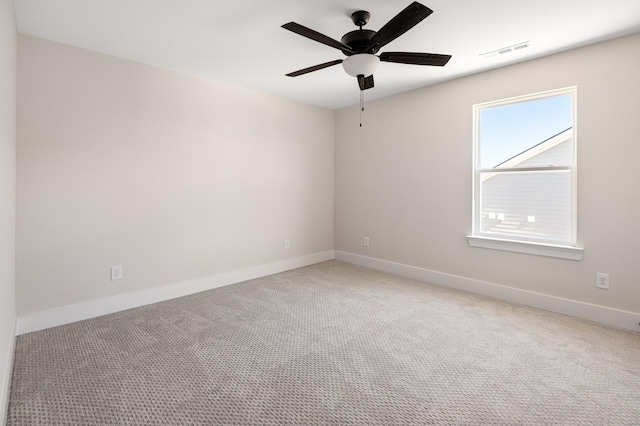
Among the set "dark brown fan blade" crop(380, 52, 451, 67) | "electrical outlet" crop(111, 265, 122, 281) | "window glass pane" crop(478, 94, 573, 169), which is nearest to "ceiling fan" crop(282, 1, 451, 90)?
"dark brown fan blade" crop(380, 52, 451, 67)

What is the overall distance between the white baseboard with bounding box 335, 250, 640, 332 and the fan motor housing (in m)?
2.75

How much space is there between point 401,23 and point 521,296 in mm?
2888

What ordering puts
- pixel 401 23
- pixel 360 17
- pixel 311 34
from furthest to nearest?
1. pixel 360 17
2. pixel 311 34
3. pixel 401 23

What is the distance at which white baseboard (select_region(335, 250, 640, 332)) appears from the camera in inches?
107

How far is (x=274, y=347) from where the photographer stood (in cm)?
236

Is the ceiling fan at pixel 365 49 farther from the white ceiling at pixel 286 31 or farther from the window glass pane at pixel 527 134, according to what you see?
the window glass pane at pixel 527 134

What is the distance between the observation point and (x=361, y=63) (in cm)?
230

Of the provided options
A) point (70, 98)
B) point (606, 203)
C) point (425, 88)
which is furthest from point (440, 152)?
point (70, 98)

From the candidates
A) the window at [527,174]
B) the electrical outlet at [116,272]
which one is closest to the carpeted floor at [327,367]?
the electrical outlet at [116,272]

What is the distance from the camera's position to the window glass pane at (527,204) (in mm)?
3027

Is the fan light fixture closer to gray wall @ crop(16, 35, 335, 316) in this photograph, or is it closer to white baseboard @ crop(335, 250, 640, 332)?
gray wall @ crop(16, 35, 335, 316)

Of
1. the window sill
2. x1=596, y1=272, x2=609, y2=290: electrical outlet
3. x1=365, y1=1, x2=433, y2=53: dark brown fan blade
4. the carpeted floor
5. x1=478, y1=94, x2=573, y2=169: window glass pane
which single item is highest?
x1=365, y1=1, x2=433, y2=53: dark brown fan blade

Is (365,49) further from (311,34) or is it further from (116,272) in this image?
(116,272)

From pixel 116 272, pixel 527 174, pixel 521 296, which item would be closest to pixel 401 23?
pixel 527 174
